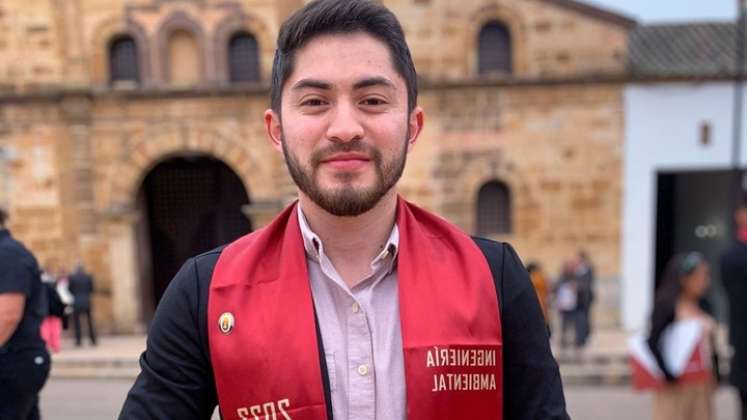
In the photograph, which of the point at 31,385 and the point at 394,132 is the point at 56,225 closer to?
the point at 31,385

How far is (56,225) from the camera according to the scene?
479 inches

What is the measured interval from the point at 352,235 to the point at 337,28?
506mm

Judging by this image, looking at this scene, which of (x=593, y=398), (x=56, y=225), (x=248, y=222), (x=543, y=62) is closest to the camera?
(x=593, y=398)

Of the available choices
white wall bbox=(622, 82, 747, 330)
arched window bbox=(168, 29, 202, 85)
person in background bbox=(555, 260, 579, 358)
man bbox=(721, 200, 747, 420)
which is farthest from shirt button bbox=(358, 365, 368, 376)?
arched window bbox=(168, 29, 202, 85)

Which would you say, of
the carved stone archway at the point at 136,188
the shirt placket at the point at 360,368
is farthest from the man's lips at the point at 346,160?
the carved stone archway at the point at 136,188

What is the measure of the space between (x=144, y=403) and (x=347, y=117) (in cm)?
82

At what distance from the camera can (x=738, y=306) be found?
4570 millimetres

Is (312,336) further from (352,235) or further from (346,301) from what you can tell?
(352,235)

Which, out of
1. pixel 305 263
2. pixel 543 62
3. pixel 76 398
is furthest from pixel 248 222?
pixel 305 263

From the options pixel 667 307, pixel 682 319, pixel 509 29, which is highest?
pixel 509 29


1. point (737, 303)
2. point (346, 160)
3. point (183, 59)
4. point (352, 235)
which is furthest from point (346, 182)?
point (183, 59)

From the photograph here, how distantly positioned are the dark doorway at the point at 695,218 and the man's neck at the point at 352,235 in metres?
13.7

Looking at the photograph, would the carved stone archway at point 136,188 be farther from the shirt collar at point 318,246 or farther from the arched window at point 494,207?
the shirt collar at point 318,246

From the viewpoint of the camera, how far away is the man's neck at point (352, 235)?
1439mm
